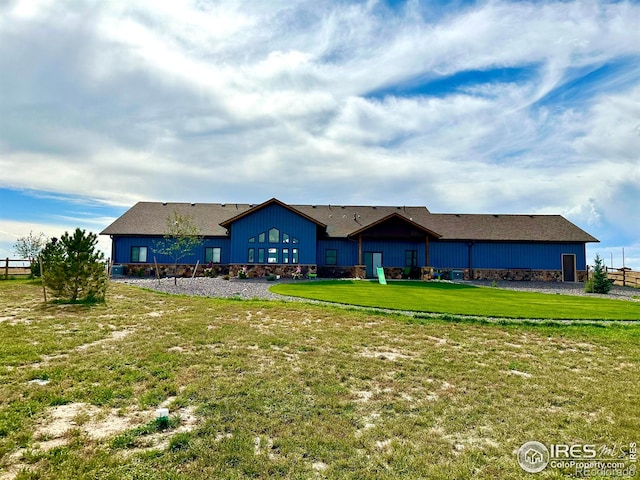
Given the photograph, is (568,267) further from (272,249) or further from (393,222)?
(272,249)

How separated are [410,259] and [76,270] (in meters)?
24.9

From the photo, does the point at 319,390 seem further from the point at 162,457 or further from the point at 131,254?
the point at 131,254

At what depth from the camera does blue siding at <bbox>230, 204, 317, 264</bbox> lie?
29984 millimetres

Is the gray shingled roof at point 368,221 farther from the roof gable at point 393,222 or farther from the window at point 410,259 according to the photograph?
the window at point 410,259

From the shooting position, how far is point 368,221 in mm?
34656

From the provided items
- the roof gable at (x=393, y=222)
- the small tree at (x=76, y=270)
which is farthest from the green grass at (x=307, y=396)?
the roof gable at (x=393, y=222)

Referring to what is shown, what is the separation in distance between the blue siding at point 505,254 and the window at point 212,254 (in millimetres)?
18829

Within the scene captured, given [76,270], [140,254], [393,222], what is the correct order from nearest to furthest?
[76,270]
[393,222]
[140,254]

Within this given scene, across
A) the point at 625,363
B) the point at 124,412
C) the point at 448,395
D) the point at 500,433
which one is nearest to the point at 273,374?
the point at 124,412

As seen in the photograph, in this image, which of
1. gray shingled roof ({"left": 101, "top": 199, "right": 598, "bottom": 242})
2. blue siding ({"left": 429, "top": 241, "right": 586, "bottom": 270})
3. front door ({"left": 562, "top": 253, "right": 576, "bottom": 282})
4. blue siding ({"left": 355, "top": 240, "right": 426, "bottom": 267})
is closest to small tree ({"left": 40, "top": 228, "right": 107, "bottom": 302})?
gray shingled roof ({"left": 101, "top": 199, "right": 598, "bottom": 242})

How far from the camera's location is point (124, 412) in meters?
4.82

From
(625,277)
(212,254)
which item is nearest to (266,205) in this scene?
(212,254)

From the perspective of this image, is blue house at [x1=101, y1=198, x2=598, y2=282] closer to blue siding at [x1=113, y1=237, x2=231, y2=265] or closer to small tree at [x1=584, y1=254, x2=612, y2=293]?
blue siding at [x1=113, y1=237, x2=231, y2=265]

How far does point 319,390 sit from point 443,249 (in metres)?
29.3
